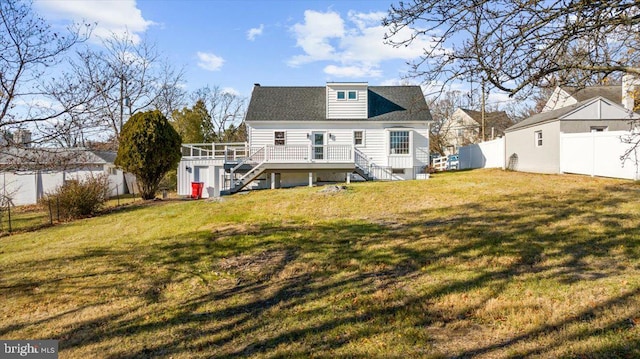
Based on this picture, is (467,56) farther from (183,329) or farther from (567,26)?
(183,329)

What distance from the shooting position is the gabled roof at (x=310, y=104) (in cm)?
2039

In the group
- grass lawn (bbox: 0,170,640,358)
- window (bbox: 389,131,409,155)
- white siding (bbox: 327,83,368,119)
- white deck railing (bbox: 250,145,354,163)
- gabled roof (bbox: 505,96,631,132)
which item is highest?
white siding (bbox: 327,83,368,119)

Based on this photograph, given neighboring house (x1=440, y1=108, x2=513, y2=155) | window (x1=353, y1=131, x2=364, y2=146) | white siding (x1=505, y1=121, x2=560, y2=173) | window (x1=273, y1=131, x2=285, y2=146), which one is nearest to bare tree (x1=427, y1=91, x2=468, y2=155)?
neighboring house (x1=440, y1=108, x2=513, y2=155)

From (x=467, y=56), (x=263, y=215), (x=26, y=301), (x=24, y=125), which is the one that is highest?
(x=467, y=56)

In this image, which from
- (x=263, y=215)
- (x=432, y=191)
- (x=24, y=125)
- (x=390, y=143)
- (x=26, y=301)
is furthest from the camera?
(x=390, y=143)

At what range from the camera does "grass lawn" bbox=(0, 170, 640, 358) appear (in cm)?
369

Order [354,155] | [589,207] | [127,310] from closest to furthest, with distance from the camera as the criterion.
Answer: [127,310], [589,207], [354,155]

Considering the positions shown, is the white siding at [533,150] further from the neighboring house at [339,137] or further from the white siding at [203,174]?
the white siding at [203,174]

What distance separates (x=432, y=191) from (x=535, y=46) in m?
8.79

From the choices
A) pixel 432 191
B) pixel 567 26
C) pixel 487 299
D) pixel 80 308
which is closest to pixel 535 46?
pixel 567 26

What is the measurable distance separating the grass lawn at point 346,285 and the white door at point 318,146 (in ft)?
26.7

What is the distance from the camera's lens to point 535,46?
448 centimetres

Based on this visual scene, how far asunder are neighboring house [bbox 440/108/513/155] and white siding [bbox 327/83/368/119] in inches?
805

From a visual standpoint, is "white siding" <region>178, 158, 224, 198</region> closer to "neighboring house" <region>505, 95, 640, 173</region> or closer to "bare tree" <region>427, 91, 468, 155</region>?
"neighboring house" <region>505, 95, 640, 173</region>
